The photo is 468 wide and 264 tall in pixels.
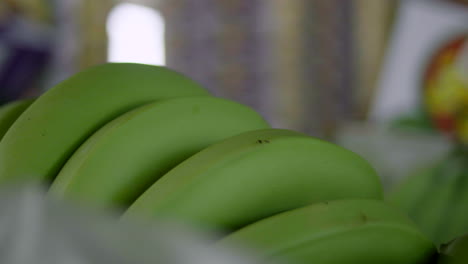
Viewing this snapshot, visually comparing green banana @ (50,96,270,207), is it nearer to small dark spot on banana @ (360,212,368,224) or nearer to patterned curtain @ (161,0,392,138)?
small dark spot on banana @ (360,212,368,224)

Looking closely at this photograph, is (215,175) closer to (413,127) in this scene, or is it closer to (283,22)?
(413,127)

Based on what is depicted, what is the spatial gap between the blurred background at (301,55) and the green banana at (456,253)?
1315 millimetres

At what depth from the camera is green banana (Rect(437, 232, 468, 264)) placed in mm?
259

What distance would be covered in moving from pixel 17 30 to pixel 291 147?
5.77ft

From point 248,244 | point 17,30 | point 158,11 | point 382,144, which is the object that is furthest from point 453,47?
point 248,244

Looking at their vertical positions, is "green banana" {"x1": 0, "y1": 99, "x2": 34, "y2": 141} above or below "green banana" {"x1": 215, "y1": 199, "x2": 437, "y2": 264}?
above

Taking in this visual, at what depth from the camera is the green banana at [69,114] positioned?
32cm

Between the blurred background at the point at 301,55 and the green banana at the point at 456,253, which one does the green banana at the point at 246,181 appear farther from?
the blurred background at the point at 301,55

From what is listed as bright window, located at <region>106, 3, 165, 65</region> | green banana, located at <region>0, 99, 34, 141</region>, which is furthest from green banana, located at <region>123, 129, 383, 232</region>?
bright window, located at <region>106, 3, 165, 65</region>

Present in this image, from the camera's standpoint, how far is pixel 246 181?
0.94ft

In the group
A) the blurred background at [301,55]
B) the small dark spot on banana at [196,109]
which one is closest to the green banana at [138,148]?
the small dark spot on banana at [196,109]

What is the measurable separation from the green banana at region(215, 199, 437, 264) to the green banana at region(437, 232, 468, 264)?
0.02 metres

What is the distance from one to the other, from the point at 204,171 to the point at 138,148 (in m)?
0.06

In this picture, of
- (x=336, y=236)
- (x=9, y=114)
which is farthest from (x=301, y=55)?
(x=336, y=236)
